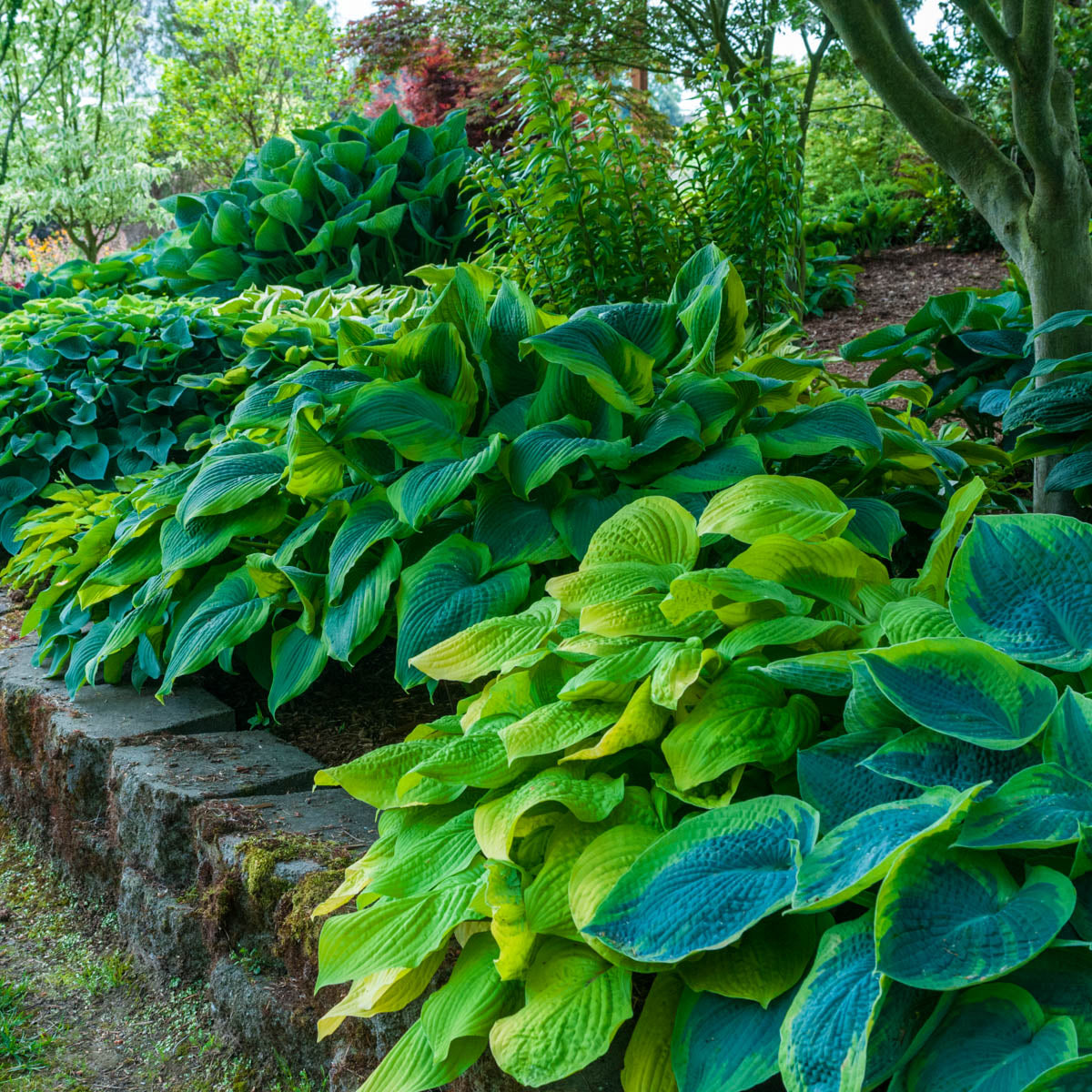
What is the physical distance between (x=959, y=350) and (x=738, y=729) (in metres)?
2.47

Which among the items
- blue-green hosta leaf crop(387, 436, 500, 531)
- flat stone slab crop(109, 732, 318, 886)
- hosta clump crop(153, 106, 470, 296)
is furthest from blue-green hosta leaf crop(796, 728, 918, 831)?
hosta clump crop(153, 106, 470, 296)

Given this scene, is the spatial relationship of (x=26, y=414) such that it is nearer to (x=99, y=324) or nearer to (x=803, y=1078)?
(x=99, y=324)

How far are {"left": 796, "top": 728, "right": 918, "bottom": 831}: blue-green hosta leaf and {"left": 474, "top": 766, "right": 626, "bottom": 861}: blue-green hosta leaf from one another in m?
0.22

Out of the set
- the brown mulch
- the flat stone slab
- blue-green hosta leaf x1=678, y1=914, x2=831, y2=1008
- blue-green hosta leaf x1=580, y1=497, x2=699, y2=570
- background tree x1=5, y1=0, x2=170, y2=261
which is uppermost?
background tree x1=5, y1=0, x2=170, y2=261

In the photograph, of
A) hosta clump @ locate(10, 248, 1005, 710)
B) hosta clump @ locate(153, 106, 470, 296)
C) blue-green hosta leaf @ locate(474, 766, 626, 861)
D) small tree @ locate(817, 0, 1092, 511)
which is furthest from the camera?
hosta clump @ locate(153, 106, 470, 296)

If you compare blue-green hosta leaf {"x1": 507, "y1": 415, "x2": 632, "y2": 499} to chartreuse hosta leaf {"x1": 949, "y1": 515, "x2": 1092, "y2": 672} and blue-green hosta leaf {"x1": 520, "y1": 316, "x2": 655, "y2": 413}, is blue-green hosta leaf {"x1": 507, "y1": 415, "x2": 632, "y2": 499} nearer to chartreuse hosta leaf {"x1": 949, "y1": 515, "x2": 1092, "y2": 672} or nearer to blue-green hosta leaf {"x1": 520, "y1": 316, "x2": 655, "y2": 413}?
blue-green hosta leaf {"x1": 520, "y1": 316, "x2": 655, "y2": 413}

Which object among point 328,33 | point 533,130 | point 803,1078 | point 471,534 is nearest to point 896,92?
point 533,130

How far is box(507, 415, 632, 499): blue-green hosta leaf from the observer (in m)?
1.72

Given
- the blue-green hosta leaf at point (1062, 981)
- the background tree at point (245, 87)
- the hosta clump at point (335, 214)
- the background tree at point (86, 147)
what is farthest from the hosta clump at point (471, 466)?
the background tree at point (245, 87)

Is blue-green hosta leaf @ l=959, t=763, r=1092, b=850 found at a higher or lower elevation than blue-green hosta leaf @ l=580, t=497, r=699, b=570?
lower

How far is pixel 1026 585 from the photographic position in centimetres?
109

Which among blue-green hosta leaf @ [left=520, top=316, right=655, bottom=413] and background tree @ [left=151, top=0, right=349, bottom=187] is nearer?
blue-green hosta leaf @ [left=520, top=316, right=655, bottom=413]

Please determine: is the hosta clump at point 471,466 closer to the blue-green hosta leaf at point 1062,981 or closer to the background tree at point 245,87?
the blue-green hosta leaf at point 1062,981

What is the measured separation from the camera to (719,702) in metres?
1.15
